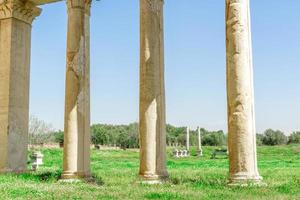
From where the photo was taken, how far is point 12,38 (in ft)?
115

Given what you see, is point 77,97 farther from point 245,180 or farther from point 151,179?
point 245,180

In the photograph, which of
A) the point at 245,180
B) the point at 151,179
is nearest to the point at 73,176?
the point at 151,179

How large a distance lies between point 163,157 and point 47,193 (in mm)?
8229

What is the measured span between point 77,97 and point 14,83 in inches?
311

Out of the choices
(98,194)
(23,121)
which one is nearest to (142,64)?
(98,194)

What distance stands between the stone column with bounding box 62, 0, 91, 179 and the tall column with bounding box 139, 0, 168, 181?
5331mm

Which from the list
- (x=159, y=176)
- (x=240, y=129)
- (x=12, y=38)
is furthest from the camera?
(x=12, y=38)

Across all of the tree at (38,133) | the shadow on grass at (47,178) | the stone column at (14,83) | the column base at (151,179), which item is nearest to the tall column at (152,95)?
the column base at (151,179)

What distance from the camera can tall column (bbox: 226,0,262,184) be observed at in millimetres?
23828

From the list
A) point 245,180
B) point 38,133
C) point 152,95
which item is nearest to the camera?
point 245,180

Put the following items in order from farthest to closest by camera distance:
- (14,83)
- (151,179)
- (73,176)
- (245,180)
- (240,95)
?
(14,83)
(73,176)
(151,179)
(240,95)
(245,180)

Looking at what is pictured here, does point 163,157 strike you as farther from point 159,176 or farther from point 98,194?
point 98,194

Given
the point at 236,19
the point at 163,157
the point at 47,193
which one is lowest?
the point at 47,193

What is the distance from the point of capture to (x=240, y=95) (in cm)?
2448
